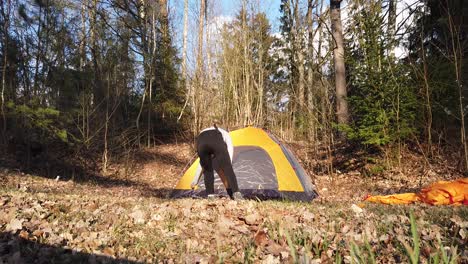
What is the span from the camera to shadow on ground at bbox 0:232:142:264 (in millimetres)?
2715

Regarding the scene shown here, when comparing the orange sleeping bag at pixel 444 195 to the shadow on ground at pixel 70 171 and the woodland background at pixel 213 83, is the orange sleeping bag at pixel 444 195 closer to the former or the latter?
the woodland background at pixel 213 83

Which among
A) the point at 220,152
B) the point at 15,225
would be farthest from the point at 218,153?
the point at 15,225

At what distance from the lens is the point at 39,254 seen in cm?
280

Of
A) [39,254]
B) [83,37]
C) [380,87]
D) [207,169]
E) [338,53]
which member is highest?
[83,37]

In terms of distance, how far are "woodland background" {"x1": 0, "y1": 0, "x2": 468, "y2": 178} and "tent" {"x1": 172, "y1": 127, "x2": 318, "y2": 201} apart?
2240 mm

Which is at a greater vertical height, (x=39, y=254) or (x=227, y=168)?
(x=227, y=168)

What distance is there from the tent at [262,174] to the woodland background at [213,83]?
224 centimetres

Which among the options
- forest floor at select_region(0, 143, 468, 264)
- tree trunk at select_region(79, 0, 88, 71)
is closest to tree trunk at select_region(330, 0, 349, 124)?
forest floor at select_region(0, 143, 468, 264)

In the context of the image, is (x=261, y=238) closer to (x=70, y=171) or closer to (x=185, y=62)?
(x=70, y=171)

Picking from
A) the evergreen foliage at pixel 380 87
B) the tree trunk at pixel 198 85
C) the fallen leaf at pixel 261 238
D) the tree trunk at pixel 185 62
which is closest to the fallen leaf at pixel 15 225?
the fallen leaf at pixel 261 238

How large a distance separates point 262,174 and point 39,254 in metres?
5.14

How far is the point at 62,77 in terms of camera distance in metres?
12.7

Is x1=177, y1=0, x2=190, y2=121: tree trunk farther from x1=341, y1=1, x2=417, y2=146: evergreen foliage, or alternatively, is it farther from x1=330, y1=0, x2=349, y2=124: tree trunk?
x1=341, y1=1, x2=417, y2=146: evergreen foliage

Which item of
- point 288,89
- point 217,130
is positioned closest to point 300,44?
point 288,89
